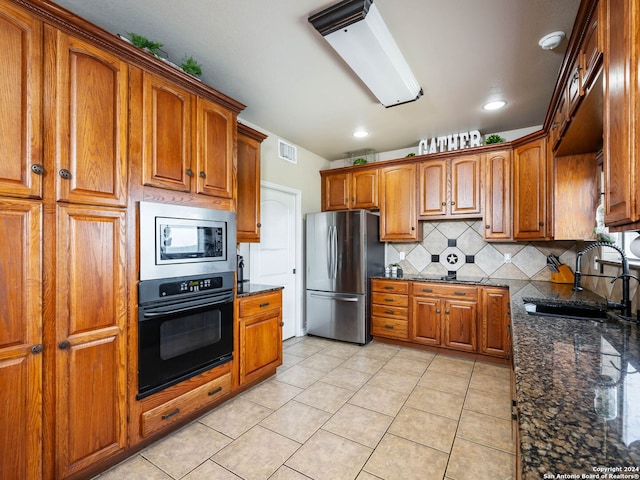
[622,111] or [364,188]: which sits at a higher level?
[364,188]

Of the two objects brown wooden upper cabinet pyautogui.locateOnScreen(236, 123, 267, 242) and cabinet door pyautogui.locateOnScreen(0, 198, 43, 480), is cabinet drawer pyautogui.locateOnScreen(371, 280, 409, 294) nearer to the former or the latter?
brown wooden upper cabinet pyautogui.locateOnScreen(236, 123, 267, 242)

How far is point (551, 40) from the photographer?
6.29 ft

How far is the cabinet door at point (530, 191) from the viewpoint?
9.48ft

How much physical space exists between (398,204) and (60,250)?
3.40 metres

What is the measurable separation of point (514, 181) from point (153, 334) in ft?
11.7

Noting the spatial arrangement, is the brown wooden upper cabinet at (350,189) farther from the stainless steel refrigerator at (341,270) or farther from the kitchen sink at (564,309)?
the kitchen sink at (564,309)

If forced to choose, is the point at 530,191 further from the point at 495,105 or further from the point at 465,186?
the point at 495,105

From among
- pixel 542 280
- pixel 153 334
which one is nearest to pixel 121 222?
pixel 153 334

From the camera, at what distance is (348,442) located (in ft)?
6.29

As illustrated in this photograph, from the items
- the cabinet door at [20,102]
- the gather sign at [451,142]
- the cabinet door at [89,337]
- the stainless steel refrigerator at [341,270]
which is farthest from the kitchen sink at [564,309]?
the cabinet door at [20,102]

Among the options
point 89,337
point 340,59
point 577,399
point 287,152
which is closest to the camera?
point 577,399

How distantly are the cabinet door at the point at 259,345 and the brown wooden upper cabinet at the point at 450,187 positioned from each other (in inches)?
89.7

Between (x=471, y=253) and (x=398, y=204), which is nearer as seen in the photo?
(x=471, y=253)

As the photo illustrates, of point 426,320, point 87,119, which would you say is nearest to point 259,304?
point 87,119
